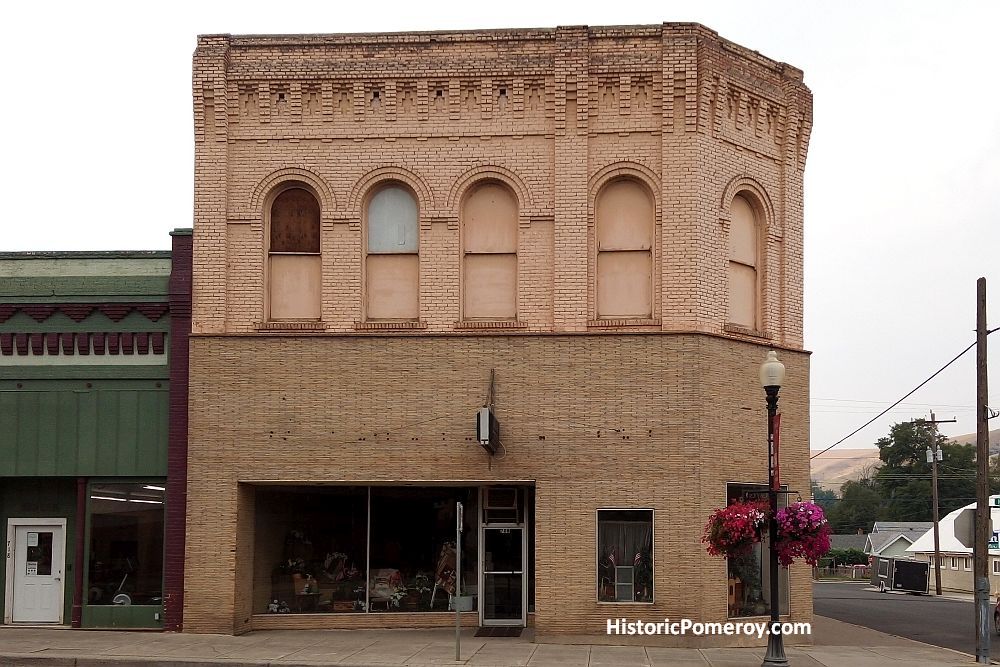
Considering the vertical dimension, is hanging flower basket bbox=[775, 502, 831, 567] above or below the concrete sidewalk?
above

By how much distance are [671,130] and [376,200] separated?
5.92 metres

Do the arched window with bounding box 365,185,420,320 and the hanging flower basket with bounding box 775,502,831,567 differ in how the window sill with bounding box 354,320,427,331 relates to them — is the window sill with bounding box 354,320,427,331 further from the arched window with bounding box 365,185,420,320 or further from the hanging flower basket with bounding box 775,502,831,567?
the hanging flower basket with bounding box 775,502,831,567

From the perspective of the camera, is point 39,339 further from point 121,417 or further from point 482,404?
point 482,404

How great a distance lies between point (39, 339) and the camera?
23781 mm

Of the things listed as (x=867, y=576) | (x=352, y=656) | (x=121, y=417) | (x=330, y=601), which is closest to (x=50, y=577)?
(x=121, y=417)

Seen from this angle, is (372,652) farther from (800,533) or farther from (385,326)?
(800,533)

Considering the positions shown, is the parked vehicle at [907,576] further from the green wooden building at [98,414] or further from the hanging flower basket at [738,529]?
the green wooden building at [98,414]

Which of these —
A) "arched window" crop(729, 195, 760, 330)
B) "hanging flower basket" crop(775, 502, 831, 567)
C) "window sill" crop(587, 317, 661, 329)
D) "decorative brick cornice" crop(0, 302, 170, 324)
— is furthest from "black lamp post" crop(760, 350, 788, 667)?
"decorative brick cornice" crop(0, 302, 170, 324)

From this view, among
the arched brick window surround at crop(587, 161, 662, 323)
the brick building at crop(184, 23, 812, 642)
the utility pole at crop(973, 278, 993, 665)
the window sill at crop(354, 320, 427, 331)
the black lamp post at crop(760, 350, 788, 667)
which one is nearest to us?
the black lamp post at crop(760, 350, 788, 667)

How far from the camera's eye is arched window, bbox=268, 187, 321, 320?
23609mm

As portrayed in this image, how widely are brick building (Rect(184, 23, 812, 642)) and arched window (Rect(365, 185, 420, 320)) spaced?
1.7 inches

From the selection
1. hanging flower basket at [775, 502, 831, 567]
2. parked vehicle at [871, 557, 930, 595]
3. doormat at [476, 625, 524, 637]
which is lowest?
parked vehicle at [871, 557, 930, 595]

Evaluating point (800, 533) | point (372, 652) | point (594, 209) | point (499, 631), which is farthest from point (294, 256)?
point (800, 533)

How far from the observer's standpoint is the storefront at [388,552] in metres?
24.1
